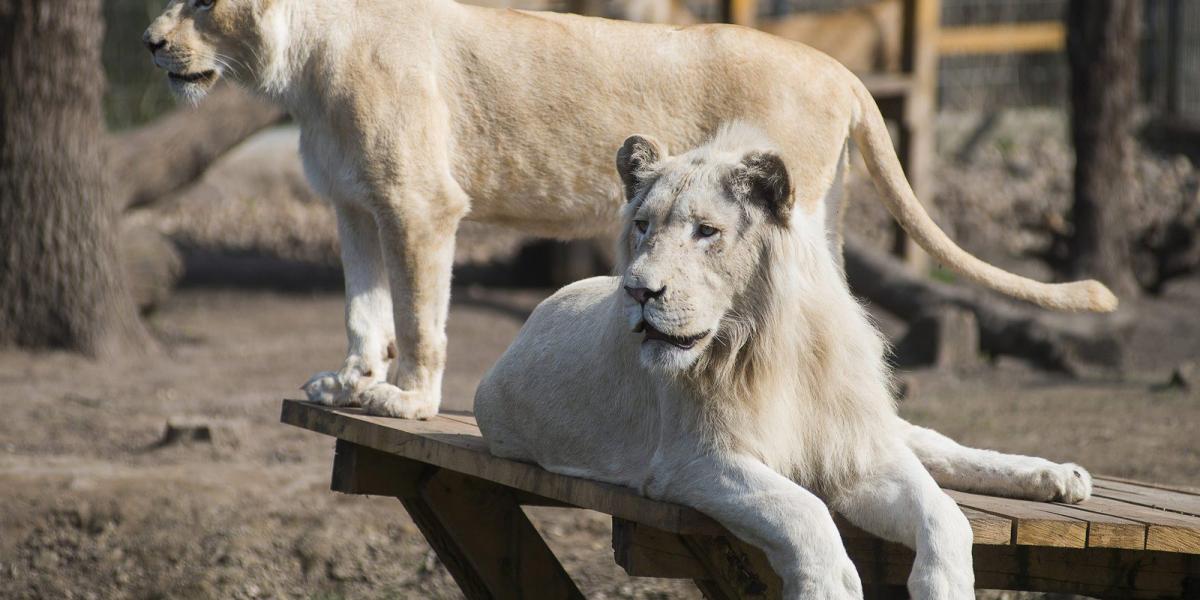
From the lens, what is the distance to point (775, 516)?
2953 millimetres

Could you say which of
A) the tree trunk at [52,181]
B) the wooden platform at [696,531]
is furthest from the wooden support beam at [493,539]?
the tree trunk at [52,181]

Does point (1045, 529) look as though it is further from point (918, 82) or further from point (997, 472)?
point (918, 82)

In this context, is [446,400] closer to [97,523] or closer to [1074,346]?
[97,523]

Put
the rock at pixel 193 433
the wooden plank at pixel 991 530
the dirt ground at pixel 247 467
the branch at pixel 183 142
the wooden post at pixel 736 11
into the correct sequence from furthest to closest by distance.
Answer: the wooden post at pixel 736 11, the branch at pixel 183 142, the rock at pixel 193 433, the dirt ground at pixel 247 467, the wooden plank at pixel 991 530

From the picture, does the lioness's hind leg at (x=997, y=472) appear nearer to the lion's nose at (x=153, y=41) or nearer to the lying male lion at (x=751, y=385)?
the lying male lion at (x=751, y=385)

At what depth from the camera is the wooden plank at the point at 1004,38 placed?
1495cm

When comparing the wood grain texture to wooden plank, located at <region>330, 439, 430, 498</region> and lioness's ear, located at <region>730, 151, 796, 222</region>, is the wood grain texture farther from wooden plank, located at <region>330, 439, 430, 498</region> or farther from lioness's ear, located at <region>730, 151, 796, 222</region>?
lioness's ear, located at <region>730, 151, 796, 222</region>

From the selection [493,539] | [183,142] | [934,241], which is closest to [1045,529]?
[934,241]

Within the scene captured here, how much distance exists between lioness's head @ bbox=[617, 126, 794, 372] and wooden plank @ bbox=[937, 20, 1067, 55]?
1207 cm

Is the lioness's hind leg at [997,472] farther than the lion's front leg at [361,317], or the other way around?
the lion's front leg at [361,317]

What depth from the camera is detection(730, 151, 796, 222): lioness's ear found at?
3039 mm

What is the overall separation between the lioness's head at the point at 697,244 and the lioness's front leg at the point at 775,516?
26 cm

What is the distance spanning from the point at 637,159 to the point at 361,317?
160 centimetres

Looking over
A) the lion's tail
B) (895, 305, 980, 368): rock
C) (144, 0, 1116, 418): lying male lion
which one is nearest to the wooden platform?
(144, 0, 1116, 418): lying male lion
